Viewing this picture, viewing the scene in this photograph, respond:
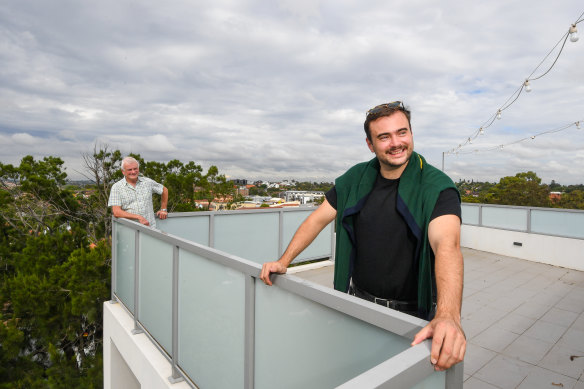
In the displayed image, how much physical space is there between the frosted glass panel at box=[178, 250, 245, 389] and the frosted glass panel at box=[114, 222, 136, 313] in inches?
54.4

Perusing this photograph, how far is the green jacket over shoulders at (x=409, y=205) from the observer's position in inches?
58.2

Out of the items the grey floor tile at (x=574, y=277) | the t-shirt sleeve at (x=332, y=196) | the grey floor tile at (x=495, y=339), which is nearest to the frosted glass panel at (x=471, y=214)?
the grey floor tile at (x=574, y=277)

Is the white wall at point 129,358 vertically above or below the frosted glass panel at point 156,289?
below

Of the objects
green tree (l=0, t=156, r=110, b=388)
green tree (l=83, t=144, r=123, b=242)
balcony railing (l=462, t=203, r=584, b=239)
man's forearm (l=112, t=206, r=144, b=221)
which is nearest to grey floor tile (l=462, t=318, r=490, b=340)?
man's forearm (l=112, t=206, r=144, b=221)

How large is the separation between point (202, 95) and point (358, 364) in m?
30.8

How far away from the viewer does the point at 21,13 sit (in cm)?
1455

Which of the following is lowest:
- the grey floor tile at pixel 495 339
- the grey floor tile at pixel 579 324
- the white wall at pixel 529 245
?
the grey floor tile at pixel 495 339

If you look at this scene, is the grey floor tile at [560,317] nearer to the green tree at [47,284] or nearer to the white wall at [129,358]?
the white wall at [129,358]

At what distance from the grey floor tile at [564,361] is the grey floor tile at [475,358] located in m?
0.39

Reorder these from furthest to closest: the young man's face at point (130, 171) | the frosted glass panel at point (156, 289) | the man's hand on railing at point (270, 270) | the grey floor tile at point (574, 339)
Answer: the young man's face at point (130, 171), the grey floor tile at point (574, 339), the frosted glass panel at point (156, 289), the man's hand on railing at point (270, 270)

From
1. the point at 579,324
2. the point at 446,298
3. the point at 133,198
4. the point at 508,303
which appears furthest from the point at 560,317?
the point at 133,198

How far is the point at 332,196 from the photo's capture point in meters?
2.01

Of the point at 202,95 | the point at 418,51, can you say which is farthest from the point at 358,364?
the point at 202,95

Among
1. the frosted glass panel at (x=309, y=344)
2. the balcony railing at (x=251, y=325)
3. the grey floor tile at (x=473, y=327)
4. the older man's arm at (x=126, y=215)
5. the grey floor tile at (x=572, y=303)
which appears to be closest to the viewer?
the balcony railing at (x=251, y=325)
